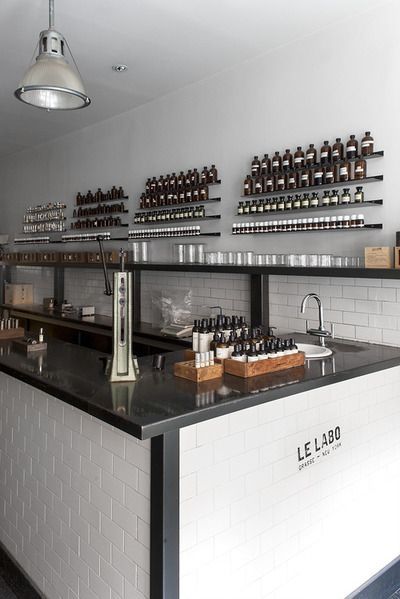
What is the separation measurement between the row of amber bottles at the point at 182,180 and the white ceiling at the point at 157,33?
0.84 meters

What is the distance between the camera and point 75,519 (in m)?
2.23

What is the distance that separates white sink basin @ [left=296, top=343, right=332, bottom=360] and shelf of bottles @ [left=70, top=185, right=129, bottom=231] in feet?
9.86

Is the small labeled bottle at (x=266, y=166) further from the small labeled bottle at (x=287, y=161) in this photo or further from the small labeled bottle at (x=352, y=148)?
the small labeled bottle at (x=352, y=148)

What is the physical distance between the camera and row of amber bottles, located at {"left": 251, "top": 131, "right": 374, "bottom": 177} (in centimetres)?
324

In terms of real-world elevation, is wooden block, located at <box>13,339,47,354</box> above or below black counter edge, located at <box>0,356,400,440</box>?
above

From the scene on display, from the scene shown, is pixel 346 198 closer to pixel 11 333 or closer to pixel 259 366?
pixel 259 366

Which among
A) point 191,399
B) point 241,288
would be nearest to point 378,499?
point 191,399

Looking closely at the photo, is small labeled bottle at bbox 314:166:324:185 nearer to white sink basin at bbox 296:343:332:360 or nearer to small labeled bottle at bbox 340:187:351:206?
small labeled bottle at bbox 340:187:351:206

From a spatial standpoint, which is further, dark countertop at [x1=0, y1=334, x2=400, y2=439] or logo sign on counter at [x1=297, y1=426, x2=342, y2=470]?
logo sign on counter at [x1=297, y1=426, x2=342, y2=470]

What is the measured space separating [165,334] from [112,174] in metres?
2.30

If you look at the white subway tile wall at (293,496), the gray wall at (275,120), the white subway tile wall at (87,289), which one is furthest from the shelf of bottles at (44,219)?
the white subway tile wall at (293,496)

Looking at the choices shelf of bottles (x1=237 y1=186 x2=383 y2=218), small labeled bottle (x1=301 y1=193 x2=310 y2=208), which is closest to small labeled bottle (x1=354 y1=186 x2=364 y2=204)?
shelf of bottles (x1=237 y1=186 x2=383 y2=218)

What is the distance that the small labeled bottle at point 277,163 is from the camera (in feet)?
12.2

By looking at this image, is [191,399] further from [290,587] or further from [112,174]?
[112,174]
